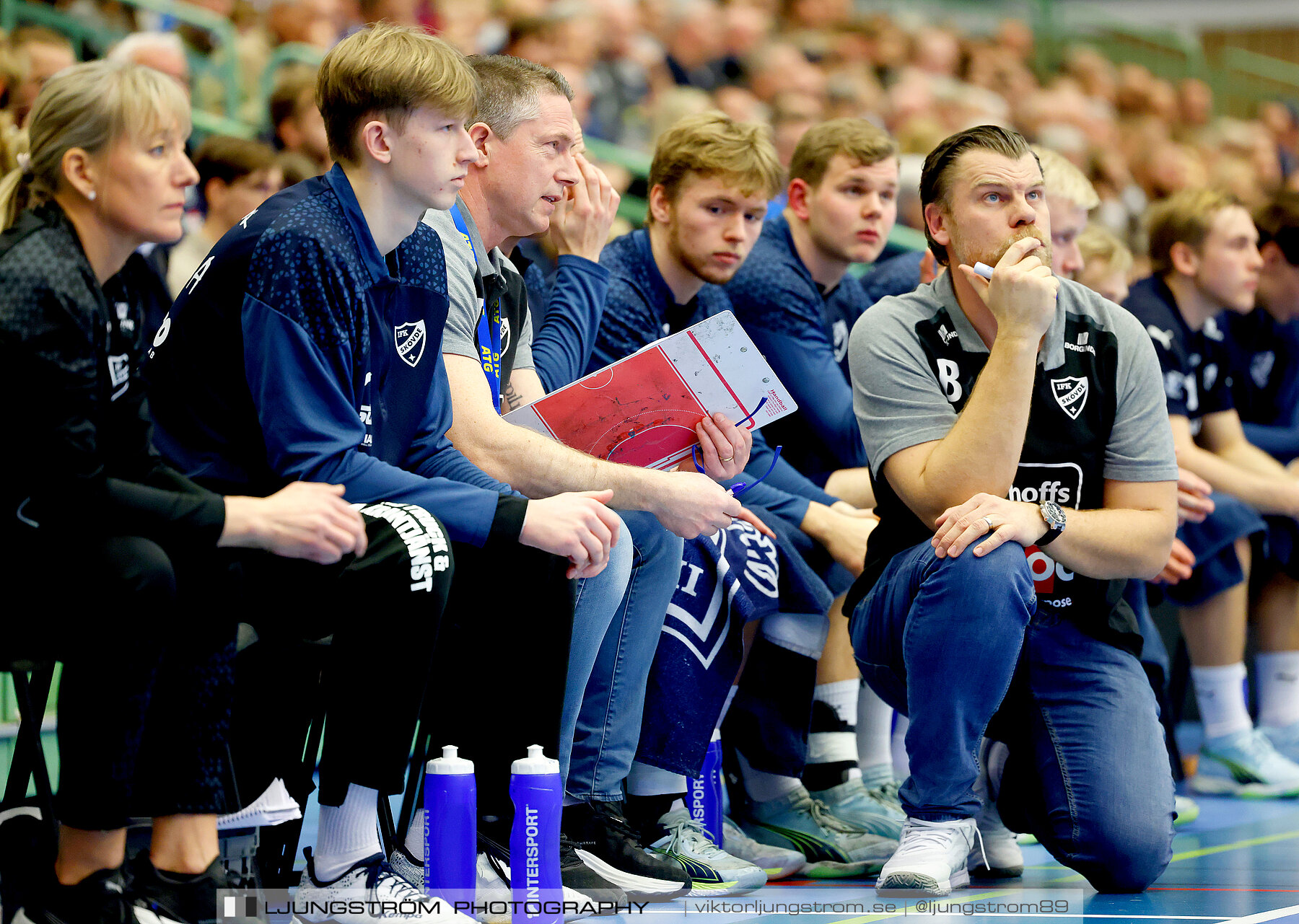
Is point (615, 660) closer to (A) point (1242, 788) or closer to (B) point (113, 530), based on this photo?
(B) point (113, 530)

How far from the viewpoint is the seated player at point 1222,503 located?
4277mm

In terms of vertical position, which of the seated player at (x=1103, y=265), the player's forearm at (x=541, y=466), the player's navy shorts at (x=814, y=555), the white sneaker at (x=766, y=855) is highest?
the seated player at (x=1103, y=265)

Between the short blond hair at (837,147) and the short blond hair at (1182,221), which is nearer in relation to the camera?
the short blond hair at (837,147)

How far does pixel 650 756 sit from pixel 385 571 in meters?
0.89

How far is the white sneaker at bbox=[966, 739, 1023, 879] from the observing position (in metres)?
2.98

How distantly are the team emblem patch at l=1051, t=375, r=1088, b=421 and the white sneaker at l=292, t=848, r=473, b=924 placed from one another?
1.48 meters

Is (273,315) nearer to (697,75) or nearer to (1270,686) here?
(1270,686)

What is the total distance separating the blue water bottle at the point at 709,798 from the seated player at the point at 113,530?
1085 mm

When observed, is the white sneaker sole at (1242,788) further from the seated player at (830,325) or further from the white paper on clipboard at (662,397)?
the white paper on clipboard at (662,397)

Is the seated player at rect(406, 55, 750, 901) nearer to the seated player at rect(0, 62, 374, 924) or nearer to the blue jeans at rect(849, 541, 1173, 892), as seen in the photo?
the blue jeans at rect(849, 541, 1173, 892)

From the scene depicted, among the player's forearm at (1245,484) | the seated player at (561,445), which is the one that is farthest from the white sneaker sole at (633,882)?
the player's forearm at (1245,484)

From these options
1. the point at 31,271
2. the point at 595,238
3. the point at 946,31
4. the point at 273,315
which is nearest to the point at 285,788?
the point at 273,315

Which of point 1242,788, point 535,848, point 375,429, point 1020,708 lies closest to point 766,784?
point 1020,708

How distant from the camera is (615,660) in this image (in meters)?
2.71
